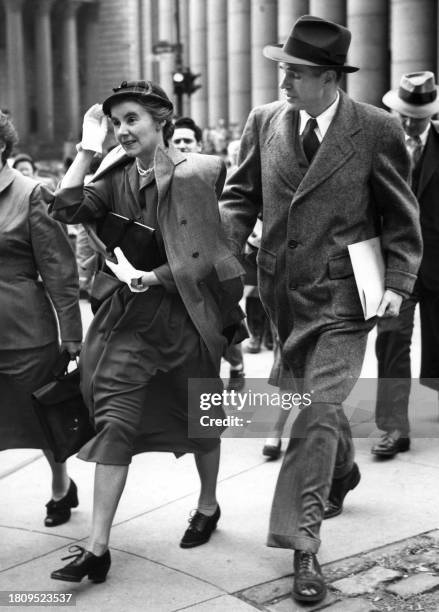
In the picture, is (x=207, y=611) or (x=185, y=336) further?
(x=185, y=336)

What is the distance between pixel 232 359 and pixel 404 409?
230cm

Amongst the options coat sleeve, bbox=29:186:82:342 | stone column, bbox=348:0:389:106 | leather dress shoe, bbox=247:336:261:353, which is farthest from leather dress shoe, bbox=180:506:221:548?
stone column, bbox=348:0:389:106

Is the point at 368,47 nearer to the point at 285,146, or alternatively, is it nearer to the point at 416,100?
the point at 416,100

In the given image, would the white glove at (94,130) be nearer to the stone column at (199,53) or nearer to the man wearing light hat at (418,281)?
the man wearing light hat at (418,281)

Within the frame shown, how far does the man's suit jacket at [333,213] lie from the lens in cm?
493

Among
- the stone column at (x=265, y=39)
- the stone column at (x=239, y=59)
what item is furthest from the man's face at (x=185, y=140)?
the stone column at (x=239, y=59)

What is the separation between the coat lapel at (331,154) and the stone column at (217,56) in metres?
44.2

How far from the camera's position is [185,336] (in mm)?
5246

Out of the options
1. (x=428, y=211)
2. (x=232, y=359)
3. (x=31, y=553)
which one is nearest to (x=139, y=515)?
(x=31, y=553)

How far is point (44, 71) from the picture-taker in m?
86.4

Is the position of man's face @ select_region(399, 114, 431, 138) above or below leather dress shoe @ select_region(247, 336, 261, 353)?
above

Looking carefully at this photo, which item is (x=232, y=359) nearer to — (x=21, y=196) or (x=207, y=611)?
(x=21, y=196)

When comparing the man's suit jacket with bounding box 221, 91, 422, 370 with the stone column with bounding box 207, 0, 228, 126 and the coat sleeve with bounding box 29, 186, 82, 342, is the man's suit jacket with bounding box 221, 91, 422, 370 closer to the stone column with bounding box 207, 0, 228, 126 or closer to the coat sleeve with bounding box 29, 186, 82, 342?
the coat sleeve with bounding box 29, 186, 82, 342

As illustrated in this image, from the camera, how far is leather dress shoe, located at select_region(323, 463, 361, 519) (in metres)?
5.50
